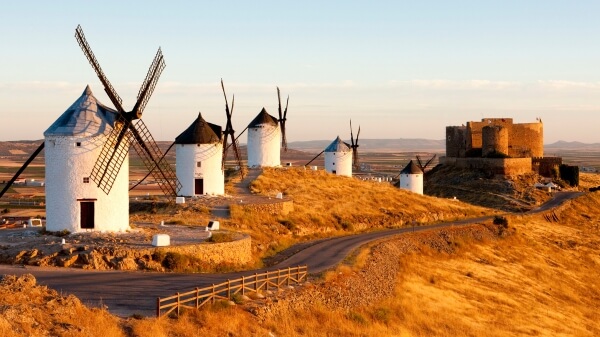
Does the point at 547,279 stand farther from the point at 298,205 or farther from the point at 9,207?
the point at 9,207

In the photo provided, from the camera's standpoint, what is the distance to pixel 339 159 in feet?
237

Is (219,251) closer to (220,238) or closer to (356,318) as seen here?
(220,238)

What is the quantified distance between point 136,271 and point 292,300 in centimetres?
679

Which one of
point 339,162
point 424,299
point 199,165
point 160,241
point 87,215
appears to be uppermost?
point 199,165

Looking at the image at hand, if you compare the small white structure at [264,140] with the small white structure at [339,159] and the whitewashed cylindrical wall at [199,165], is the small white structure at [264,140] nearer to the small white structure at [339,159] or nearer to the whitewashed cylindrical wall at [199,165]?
the small white structure at [339,159]

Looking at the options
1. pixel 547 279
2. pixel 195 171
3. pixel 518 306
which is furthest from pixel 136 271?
pixel 547 279

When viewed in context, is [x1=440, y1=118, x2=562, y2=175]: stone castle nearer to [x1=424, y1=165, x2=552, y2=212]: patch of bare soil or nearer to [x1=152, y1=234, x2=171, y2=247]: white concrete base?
[x1=424, y1=165, x2=552, y2=212]: patch of bare soil

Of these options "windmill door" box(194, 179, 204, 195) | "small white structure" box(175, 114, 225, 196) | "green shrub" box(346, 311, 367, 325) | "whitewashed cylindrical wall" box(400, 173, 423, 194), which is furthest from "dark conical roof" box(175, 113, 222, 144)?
"whitewashed cylindrical wall" box(400, 173, 423, 194)

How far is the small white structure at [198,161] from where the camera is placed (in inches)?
1897

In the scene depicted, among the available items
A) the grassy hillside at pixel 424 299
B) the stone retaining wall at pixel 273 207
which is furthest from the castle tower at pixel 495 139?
the stone retaining wall at pixel 273 207

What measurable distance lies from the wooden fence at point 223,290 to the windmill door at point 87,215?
8484 mm

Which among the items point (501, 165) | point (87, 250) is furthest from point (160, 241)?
point (501, 165)

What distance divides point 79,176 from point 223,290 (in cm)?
1149

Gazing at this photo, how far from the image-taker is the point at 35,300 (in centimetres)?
1872
